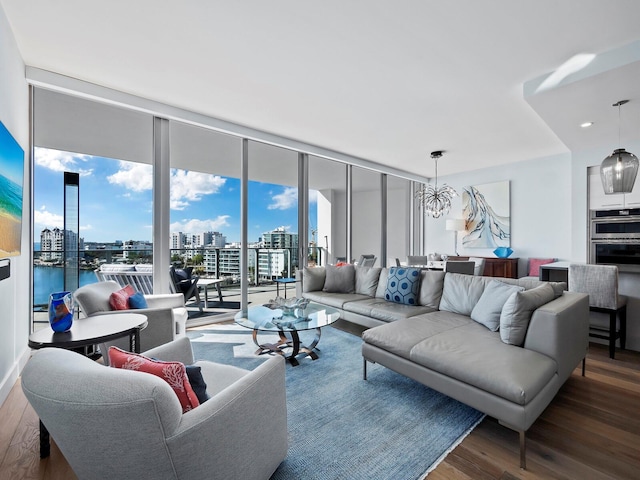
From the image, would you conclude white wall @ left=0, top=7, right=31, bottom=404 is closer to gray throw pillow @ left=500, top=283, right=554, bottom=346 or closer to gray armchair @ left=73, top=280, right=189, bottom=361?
gray armchair @ left=73, top=280, right=189, bottom=361

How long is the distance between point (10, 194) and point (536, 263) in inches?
285

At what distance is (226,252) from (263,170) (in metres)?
1.65

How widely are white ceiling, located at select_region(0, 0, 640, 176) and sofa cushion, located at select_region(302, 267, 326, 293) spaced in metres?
2.08

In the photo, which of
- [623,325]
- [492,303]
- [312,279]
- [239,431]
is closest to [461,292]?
[492,303]

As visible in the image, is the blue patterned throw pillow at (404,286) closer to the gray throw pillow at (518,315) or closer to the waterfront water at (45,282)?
the gray throw pillow at (518,315)

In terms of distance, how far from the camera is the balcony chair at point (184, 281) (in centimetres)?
404

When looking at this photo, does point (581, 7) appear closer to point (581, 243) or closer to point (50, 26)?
point (50, 26)

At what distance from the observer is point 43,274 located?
321 centimetres

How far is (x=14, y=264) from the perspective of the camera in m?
2.50

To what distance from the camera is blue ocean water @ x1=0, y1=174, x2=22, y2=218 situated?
1.96 m

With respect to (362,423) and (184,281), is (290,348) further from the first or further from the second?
(184,281)

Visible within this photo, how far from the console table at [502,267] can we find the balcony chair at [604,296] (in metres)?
2.77

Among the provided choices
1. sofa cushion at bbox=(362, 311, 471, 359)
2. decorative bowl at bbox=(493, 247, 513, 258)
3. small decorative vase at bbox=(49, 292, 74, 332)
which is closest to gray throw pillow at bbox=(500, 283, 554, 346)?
sofa cushion at bbox=(362, 311, 471, 359)

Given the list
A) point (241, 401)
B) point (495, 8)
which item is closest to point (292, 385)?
point (241, 401)
